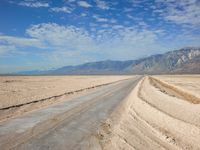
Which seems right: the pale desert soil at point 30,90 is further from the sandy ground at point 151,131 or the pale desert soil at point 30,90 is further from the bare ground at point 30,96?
the sandy ground at point 151,131

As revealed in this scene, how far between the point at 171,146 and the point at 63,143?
149 inches

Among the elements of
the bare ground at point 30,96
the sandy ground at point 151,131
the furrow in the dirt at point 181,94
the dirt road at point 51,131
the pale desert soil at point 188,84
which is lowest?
the pale desert soil at point 188,84

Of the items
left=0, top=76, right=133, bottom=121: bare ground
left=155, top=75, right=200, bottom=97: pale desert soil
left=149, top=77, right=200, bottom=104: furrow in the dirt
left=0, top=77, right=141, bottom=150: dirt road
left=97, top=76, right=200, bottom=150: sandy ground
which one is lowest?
left=155, top=75, right=200, bottom=97: pale desert soil

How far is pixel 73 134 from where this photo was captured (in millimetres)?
11188

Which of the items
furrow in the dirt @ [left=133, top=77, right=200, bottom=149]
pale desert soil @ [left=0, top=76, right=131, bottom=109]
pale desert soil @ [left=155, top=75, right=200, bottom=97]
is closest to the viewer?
furrow in the dirt @ [left=133, top=77, right=200, bottom=149]

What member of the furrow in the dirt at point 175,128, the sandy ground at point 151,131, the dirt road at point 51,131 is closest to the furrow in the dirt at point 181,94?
the furrow in the dirt at point 175,128

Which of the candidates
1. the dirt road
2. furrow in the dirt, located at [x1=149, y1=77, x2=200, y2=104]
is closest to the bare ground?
the dirt road

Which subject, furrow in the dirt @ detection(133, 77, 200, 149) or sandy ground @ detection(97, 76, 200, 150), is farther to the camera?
furrow in the dirt @ detection(133, 77, 200, 149)

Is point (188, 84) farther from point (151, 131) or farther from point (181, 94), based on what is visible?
point (151, 131)

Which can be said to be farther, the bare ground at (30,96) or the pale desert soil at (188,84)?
the pale desert soil at (188,84)

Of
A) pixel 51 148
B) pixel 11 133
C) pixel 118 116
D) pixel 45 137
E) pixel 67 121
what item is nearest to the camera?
pixel 51 148

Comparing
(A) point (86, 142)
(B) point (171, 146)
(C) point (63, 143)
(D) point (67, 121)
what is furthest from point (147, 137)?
(D) point (67, 121)

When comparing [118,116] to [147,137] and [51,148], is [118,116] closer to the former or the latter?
[147,137]

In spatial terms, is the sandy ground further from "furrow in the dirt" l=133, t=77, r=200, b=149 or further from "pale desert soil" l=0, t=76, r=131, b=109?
"pale desert soil" l=0, t=76, r=131, b=109
